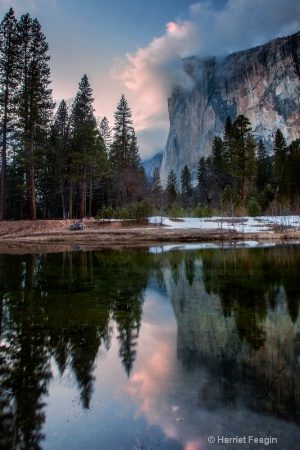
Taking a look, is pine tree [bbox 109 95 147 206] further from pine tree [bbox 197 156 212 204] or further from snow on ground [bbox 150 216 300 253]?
pine tree [bbox 197 156 212 204]

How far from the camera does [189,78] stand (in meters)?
160

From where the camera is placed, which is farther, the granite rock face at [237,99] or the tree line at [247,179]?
the granite rock face at [237,99]

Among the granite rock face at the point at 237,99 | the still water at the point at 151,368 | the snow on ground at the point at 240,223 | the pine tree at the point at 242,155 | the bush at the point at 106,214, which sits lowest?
the still water at the point at 151,368

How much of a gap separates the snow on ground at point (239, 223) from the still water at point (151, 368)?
22.4 meters

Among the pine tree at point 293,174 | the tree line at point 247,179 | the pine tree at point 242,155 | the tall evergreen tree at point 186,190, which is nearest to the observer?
the tree line at point 247,179

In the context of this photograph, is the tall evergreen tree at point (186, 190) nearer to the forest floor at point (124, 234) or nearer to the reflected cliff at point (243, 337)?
the forest floor at point (124, 234)

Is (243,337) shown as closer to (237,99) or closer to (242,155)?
(242,155)

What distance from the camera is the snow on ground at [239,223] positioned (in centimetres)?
3084

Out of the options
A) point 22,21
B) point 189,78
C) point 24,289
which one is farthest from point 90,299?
point 189,78

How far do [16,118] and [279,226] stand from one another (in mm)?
28979

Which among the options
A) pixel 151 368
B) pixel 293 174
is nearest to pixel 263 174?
pixel 293 174

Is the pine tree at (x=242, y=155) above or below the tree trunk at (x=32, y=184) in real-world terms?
above

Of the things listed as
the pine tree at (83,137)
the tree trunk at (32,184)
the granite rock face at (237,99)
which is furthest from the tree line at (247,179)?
the granite rock face at (237,99)

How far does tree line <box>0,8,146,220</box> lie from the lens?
31.0 metres
